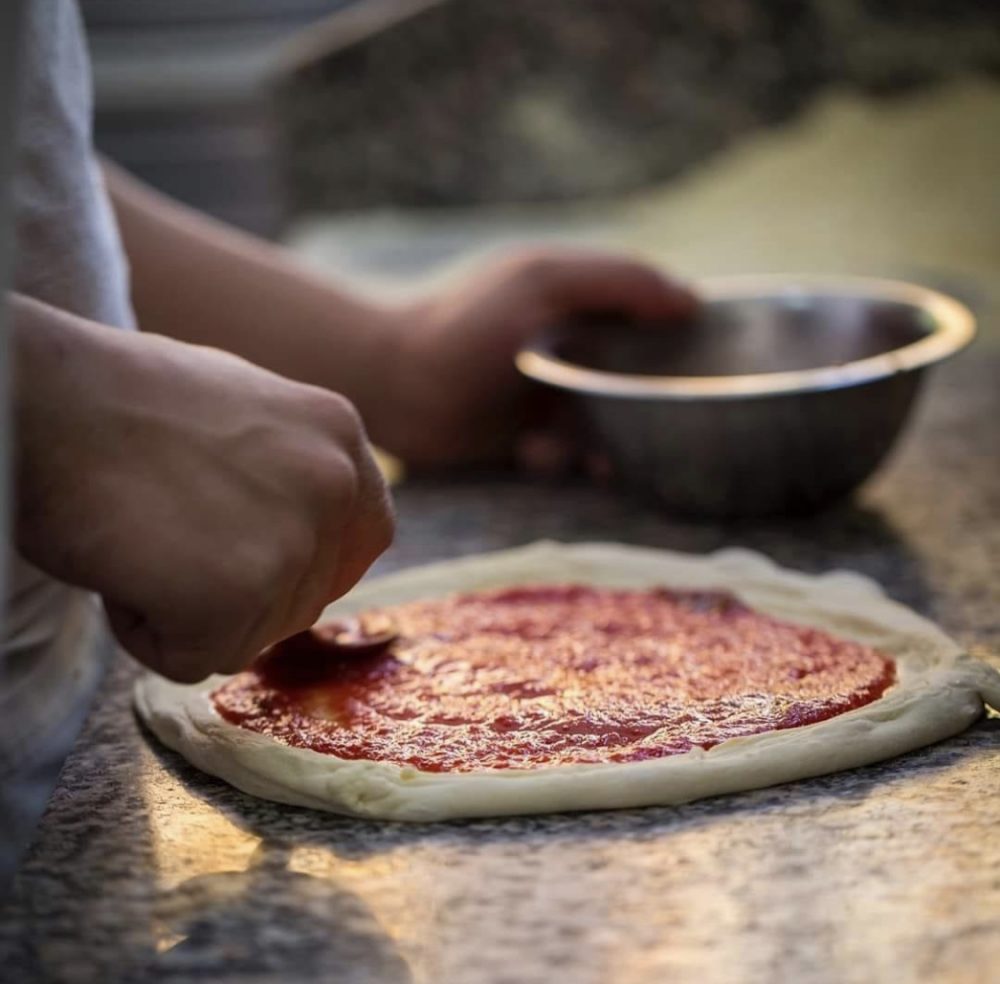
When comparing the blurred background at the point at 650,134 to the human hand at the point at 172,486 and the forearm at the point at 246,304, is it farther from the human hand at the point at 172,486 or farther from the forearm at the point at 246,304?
the human hand at the point at 172,486

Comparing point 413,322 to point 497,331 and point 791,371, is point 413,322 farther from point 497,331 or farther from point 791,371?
point 791,371

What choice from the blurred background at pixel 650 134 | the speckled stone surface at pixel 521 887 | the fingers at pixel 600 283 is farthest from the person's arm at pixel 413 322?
the blurred background at pixel 650 134

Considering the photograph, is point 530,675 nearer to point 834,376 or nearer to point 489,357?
point 834,376

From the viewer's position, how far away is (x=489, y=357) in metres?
1.60

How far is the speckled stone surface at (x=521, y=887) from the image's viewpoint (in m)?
0.71

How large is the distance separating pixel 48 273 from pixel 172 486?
1.04ft

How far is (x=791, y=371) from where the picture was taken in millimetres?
1617

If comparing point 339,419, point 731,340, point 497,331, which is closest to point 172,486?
point 339,419

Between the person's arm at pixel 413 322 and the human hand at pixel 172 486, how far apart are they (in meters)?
0.75

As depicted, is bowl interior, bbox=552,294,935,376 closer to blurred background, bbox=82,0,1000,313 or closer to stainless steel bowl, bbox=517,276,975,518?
stainless steel bowl, bbox=517,276,975,518

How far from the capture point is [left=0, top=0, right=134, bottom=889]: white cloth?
3.19ft

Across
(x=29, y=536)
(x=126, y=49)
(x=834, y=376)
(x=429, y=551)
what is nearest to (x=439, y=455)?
(x=429, y=551)

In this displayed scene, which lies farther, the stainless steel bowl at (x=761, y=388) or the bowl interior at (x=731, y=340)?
the bowl interior at (x=731, y=340)

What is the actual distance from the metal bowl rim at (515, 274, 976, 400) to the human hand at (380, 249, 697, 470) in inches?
1.8
